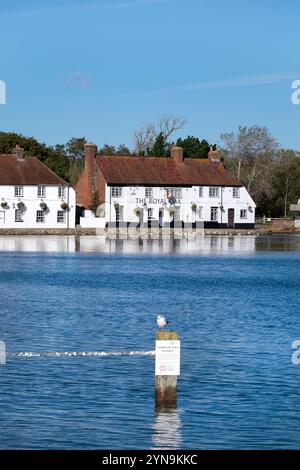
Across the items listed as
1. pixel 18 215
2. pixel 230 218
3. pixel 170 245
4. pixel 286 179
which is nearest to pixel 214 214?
pixel 230 218

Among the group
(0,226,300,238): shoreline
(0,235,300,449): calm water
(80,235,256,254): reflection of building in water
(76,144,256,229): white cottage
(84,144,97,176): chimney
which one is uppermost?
(84,144,97,176): chimney

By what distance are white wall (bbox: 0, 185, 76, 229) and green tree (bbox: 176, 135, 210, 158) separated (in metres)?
23.0

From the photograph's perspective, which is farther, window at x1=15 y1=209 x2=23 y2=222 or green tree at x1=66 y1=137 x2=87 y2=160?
green tree at x1=66 y1=137 x2=87 y2=160

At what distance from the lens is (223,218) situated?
107 m

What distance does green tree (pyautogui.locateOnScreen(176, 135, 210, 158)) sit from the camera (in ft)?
386

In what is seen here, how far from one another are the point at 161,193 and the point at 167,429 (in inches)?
3335

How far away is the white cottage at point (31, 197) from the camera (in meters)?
96.3

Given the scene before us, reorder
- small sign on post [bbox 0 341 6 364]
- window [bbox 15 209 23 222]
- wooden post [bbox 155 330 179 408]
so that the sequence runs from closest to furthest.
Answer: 1. wooden post [bbox 155 330 179 408]
2. small sign on post [bbox 0 341 6 364]
3. window [bbox 15 209 23 222]

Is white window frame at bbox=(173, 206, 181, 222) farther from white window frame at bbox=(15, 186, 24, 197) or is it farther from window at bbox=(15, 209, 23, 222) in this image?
white window frame at bbox=(15, 186, 24, 197)

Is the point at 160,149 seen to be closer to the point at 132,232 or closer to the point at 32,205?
the point at 132,232

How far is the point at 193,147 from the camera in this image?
119 m

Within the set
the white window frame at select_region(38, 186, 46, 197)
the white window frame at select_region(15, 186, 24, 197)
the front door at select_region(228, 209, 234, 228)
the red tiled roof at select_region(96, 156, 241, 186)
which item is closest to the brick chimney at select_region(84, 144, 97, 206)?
the red tiled roof at select_region(96, 156, 241, 186)

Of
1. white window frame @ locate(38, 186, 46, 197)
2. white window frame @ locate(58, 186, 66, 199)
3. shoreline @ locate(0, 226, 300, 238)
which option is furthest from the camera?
shoreline @ locate(0, 226, 300, 238)

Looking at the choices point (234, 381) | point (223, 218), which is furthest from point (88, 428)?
point (223, 218)
